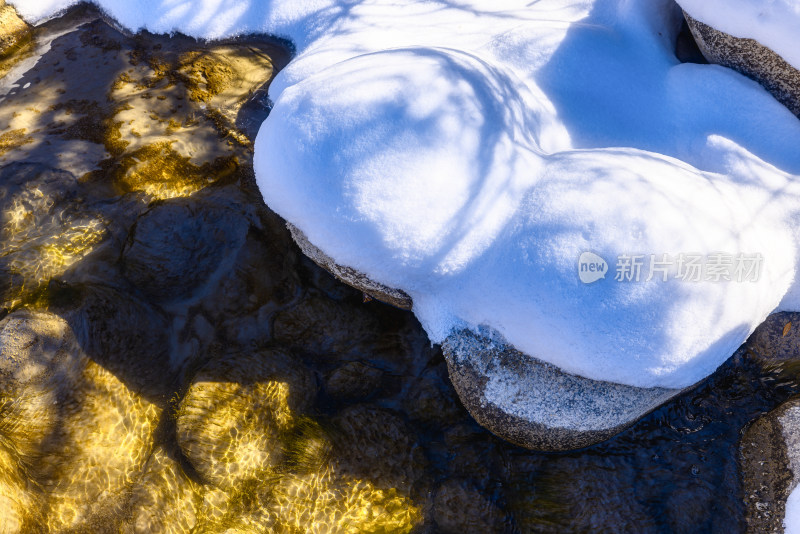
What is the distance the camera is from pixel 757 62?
3.16 metres

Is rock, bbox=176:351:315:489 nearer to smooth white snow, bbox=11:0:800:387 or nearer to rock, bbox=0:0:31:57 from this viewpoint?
smooth white snow, bbox=11:0:800:387

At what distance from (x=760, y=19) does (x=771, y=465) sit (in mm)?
2759

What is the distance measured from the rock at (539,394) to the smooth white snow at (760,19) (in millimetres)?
2264

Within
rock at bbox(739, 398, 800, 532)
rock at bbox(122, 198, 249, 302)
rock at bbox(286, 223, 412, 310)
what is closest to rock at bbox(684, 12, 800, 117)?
rock at bbox(739, 398, 800, 532)

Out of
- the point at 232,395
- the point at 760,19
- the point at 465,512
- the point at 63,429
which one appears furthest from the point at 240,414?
the point at 760,19

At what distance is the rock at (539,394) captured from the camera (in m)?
2.81

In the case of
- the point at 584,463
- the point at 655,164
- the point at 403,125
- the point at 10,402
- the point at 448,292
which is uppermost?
the point at 403,125

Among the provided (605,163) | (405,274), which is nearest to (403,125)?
(405,274)

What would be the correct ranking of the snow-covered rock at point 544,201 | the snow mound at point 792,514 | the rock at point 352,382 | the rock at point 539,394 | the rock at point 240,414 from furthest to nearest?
the rock at point 352,382 < the rock at point 240,414 < the rock at point 539,394 < the snow mound at point 792,514 < the snow-covered rock at point 544,201

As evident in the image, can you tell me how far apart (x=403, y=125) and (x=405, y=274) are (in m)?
0.85

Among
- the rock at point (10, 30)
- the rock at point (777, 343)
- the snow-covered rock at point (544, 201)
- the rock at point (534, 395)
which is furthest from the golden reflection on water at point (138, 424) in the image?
the rock at point (777, 343)

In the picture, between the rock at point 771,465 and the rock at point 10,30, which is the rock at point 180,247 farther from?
the rock at point 771,465

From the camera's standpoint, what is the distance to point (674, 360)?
2566 mm

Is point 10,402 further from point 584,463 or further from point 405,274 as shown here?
point 584,463
